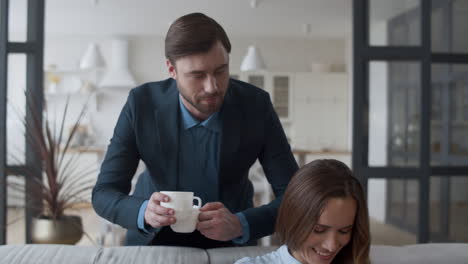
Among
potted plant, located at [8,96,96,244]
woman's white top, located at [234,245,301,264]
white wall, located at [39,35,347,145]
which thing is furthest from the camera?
white wall, located at [39,35,347,145]

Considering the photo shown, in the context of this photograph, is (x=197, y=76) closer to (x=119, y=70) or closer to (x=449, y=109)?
(x=449, y=109)

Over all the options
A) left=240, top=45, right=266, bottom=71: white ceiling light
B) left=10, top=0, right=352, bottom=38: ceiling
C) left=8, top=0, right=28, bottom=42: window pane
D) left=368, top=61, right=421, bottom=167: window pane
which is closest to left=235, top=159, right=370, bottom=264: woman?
left=368, top=61, right=421, bottom=167: window pane

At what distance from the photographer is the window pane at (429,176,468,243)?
10.0ft

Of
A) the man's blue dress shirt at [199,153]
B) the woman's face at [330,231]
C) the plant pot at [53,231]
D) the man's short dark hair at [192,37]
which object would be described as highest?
the man's short dark hair at [192,37]

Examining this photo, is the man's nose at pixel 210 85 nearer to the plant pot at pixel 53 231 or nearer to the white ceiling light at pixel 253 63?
the plant pot at pixel 53 231

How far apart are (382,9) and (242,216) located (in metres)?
1.90

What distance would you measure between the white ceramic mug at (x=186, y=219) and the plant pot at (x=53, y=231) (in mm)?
1816

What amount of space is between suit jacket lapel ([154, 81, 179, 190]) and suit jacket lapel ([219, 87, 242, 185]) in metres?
0.13

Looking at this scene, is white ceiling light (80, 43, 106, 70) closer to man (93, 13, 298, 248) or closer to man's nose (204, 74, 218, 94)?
man (93, 13, 298, 248)

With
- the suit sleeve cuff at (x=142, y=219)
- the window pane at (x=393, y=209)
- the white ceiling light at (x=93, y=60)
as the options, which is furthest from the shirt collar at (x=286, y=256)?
the white ceiling light at (x=93, y=60)

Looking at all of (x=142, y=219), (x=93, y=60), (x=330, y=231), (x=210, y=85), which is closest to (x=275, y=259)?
(x=330, y=231)

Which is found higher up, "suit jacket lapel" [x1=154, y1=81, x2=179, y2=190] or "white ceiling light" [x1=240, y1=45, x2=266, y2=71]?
"white ceiling light" [x1=240, y1=45, x2=266, y2=71]

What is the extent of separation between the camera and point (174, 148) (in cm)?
156

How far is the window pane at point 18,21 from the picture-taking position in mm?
2845
